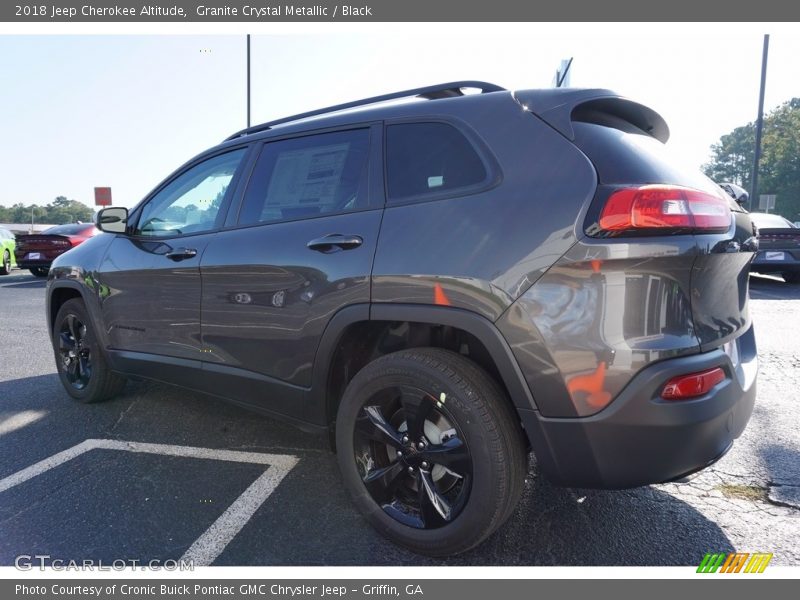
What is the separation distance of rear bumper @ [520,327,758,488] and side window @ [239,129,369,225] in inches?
50.3

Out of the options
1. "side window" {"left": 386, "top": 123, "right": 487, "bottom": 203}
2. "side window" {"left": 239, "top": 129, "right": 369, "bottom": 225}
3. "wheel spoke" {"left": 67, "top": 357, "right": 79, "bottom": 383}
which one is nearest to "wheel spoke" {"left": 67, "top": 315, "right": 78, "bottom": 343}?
"wheel spoke" {"left": 67, "top": 357, "right": 79, "bottom": 383}

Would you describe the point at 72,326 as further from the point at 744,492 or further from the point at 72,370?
the point at 744,492

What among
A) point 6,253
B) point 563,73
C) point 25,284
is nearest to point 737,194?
point 563,73

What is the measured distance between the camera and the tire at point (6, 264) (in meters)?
15.0

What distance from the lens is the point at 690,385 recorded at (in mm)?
1823

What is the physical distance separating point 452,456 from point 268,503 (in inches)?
41.9

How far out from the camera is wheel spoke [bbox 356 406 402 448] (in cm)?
227

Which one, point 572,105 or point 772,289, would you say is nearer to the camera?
point 572,105

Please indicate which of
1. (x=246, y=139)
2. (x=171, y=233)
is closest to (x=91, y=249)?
(x=171, y=233)

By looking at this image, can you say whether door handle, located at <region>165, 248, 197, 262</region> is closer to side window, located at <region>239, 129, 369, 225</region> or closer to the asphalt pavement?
side window, located at <region>239, 129, 369, 225</region>

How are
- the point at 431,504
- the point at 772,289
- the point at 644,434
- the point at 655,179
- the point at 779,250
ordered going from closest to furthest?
the point at 644,434 → the point at 655,179 → the point at 431,504 → the point at 779,250 → the point at 772,289

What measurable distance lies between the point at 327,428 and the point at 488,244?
1.22m

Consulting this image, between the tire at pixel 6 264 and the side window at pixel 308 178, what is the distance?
15636 mm
